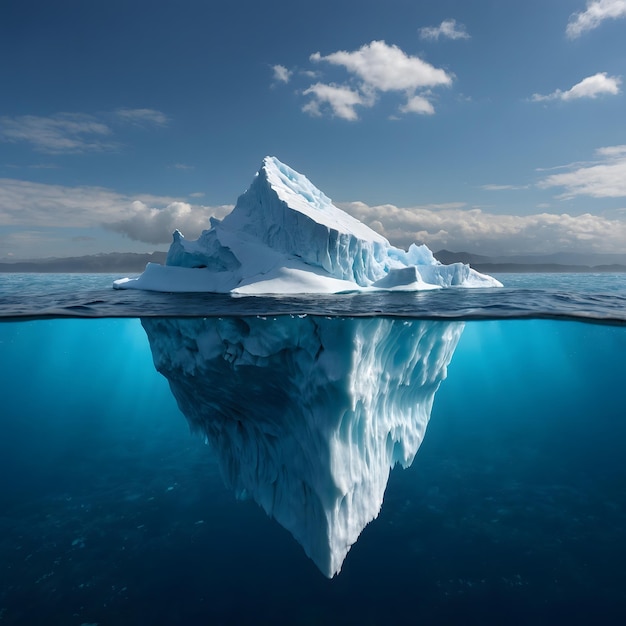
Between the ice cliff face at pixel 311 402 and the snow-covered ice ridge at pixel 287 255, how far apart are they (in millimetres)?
3795

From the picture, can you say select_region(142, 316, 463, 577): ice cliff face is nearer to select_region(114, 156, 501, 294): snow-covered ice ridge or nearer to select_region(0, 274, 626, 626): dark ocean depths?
select_region(0, 274, 626, 626): dark ocean depths

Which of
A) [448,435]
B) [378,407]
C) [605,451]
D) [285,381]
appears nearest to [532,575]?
[378,407]

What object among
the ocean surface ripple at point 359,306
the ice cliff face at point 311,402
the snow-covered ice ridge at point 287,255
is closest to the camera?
the ice cliff face at point 311,402

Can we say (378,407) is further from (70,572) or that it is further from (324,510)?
(70,572)

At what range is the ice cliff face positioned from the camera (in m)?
6.04

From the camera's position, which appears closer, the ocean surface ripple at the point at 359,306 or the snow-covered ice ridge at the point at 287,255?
the ocean surface ripple at the point at 359,306

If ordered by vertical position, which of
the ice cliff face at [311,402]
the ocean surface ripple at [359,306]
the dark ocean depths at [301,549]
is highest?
the ocean surface ripple at [359,306]

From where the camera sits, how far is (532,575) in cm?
955

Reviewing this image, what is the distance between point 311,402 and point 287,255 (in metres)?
6.62

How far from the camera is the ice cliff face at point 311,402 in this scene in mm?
6043

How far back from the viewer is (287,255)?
11945 millimetres

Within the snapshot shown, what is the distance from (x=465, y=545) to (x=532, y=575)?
158 cm

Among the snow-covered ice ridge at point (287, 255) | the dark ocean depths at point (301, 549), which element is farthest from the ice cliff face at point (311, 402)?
the snow-covered ice ridge at point (287, 255)

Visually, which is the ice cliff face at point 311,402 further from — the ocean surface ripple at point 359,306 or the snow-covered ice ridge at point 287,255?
the snow-covered ice ridge at point 287,255
